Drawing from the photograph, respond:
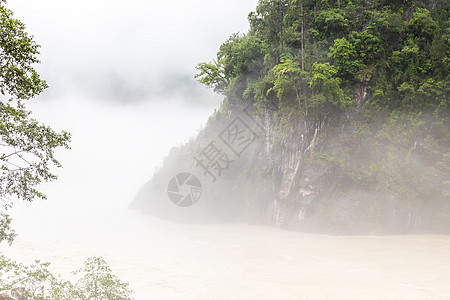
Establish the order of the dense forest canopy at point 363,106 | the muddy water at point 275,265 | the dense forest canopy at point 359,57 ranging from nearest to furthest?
the muddy water at point 275,265 → the dense forest canopy at point 363,106 → the dense forest canopy at point 359,57

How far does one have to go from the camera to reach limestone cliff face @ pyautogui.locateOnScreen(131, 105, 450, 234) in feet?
69.9

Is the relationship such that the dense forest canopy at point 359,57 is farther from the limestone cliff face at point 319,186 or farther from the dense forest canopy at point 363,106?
the limestone cliff face at point 319,186

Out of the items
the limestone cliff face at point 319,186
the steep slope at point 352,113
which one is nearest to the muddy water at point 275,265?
the limestone cliff face at point 319,186

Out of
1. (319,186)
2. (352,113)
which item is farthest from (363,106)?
(319,186)

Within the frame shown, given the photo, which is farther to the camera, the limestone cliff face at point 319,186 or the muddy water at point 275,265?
the limestone cliff face at point 319,186

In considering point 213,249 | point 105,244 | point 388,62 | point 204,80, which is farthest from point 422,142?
point 105,244

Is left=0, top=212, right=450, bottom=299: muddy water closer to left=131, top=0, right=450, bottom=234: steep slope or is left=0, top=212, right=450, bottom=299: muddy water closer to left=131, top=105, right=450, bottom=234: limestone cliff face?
left=131, top=105, right=450, bottom=234: limestone cliff face

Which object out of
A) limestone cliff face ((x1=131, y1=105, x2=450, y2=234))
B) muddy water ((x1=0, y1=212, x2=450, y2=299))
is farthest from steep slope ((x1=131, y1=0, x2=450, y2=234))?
muddy water ((x1=0, y1=212, x2=450, y2=299))

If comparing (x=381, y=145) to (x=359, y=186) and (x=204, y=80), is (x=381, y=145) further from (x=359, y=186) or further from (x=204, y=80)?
(x=204, y=80)

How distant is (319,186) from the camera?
23.6 m

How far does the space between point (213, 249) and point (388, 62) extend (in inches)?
826

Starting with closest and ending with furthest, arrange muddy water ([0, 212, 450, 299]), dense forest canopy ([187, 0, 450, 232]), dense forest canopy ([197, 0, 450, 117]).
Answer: muddy water ([0, 212, 450, 299]) < dense forest canopy ([187, 0, 450, 232]) < dense forest canopy ([197, 0, 450, 117])

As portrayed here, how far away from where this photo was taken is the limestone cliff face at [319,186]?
21.3m

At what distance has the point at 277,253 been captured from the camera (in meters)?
18.2
